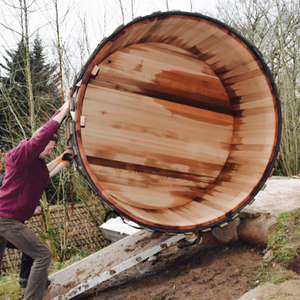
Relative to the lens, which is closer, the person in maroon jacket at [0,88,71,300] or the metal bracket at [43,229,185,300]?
the person in maroon jacket at [0,88,71,300]

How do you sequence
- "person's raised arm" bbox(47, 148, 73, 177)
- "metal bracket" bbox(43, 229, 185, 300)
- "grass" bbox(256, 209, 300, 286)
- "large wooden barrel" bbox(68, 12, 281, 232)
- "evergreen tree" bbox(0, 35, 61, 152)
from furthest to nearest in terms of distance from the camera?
"evergreen tree" bbox(0, 35, 61, 152) < "person's raised arm" bbox(47, 148, 73, 177) < "metal bracket" bbox(43, 229, 185, 300) < "large wooden barrel" bbox(68, 12, 281, 232) < "grass" bbox(256, 209, 300, 286)

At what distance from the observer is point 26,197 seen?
200cm

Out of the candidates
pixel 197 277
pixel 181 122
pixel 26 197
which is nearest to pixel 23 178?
pixel 26 197

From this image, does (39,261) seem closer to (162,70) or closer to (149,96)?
(149,96)

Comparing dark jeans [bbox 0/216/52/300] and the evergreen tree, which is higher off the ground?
the evergreen tree

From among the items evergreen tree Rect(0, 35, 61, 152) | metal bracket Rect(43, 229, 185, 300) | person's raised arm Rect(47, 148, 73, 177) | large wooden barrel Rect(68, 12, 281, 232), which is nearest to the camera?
large wooden barrel Rect(68, 12, 281, 232)

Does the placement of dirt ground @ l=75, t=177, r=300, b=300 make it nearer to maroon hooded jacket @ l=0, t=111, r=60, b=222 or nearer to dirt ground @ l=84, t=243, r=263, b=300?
dirt ground @ l=84, t=243, r=263, b=300

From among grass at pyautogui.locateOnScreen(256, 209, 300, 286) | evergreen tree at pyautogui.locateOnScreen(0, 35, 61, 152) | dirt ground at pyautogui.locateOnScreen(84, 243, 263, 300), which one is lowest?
dirt ground at pyautogui.locateOnScreen(84, 243, 263, 300)

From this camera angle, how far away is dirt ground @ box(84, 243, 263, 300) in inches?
75.4

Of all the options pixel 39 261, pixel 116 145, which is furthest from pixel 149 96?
pixel 39 261

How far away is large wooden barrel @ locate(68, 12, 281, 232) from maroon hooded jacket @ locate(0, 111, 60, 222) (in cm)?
33

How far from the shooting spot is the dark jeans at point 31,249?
196 centimetres

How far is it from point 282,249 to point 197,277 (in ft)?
2.30

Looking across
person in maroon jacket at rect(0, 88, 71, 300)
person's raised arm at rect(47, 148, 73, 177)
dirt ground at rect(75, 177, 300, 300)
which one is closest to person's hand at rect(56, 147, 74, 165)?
person's raised arm at rect(47, 148, 73, 177)
